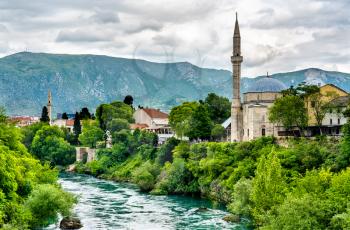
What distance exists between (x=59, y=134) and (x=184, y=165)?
196 feet

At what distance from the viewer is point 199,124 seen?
9281cm

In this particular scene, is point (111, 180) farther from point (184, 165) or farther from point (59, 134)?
point (59, 134)

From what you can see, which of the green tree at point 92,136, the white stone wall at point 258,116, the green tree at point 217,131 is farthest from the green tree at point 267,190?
the green tree at point 92,136

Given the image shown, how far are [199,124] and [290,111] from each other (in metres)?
24.3

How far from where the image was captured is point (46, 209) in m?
42.9

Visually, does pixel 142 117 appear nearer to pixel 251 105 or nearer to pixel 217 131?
pixel 217 131

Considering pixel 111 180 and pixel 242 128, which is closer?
pixel 242 128

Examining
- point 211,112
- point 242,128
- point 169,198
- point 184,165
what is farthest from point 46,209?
point 211,112

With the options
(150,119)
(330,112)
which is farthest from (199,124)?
(150,119)

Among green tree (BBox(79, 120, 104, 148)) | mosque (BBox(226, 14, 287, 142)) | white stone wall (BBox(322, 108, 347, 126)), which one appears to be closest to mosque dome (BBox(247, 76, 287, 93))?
mosque (BBox(226, 14, 287, 142))

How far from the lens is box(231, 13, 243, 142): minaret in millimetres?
86812

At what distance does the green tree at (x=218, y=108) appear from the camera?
10594 cm

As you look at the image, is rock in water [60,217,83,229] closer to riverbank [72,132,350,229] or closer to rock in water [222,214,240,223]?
rock in water [222,214,240,223]

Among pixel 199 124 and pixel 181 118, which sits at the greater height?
pixel 181 118
